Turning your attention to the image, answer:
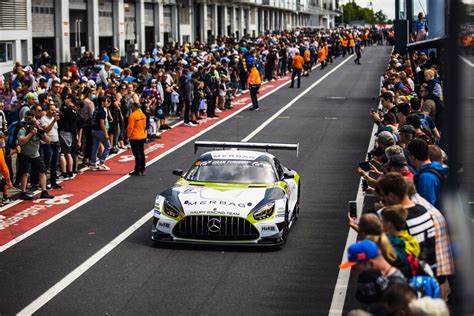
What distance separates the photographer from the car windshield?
1456cm

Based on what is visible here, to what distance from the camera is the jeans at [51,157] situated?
1855 cm

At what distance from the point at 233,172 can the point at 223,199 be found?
1185 millimetres

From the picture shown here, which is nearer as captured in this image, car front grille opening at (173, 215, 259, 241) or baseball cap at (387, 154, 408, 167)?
baseball cap at (387, 154, 408, 167)

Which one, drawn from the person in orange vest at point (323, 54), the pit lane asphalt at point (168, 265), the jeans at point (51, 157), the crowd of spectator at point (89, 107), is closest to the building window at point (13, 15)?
the crowd of spectator at point (89, 107)

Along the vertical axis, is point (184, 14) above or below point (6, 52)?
above

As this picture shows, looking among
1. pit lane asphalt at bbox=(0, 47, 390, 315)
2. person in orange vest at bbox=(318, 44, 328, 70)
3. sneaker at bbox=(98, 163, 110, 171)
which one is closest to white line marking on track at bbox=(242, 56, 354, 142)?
person in orange vest at bbox=(318, 44, 328, 70)

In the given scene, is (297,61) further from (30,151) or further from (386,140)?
(386,140)

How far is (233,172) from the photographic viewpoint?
14734 millimetres

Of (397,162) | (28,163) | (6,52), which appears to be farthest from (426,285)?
(6,52)

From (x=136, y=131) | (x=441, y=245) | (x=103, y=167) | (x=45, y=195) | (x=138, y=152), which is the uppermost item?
(x=136, y=131)

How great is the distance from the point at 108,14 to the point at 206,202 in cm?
3318

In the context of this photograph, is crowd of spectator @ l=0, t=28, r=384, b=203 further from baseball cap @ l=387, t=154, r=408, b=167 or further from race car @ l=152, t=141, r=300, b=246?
baseball cap @ l=387, t=154, r=408, b=167

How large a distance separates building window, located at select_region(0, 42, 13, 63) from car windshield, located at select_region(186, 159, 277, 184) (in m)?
19.8

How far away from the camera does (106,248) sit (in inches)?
543
